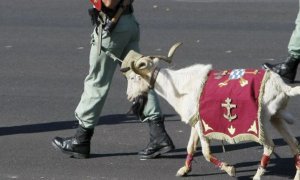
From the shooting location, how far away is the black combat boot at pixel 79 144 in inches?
312

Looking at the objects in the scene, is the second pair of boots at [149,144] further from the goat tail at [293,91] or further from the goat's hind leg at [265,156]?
the goat tail at [293,91]

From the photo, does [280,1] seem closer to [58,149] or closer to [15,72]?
[15,72]

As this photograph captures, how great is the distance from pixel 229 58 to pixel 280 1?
142 inches

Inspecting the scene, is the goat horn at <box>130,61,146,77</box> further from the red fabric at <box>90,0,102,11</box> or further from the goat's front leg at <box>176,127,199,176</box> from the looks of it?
the red fabric at <box>90,0,102,11</box>

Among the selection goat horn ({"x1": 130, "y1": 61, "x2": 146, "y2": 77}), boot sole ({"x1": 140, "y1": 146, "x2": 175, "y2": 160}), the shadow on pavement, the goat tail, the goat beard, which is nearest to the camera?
the goat tail

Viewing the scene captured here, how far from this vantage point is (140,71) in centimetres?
703

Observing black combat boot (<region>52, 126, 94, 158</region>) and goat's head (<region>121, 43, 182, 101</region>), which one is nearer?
goat's head (<region>121, 43, 182, 101</region>)

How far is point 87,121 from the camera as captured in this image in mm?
7859

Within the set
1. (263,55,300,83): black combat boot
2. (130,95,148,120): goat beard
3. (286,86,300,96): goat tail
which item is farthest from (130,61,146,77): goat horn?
(263,55,300,83): black combat boot

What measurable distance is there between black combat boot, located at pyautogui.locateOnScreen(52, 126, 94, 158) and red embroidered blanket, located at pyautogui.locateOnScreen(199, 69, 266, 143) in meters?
1.40

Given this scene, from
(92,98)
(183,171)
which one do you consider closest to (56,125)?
(92,98)

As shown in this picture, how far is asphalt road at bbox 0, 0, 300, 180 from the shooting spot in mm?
7734

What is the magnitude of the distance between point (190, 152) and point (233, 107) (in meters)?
0.76

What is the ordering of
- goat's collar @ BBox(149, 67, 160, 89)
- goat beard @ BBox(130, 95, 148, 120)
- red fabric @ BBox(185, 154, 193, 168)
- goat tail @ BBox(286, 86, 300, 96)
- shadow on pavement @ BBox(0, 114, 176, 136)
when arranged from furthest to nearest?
shadow on pavement @ BBox(0, 114, 176, 136) → red fabric @ BBox(185, 154, 193, 168) → goat beard @ BBox(130, 95, 148, 120) → goat's collar @ BBox(149, 67, 160, 89) → goat tail @ BBox(286, 86, 300, 96)
